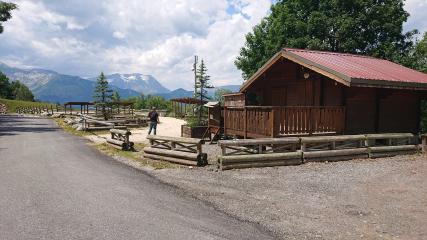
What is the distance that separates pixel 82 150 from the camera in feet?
56.5

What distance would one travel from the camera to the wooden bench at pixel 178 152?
12.6 metres

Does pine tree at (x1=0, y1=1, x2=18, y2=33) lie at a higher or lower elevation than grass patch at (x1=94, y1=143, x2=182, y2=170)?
higher

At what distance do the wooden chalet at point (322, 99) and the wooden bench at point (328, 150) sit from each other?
852mm

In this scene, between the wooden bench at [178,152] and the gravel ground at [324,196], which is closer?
the gravel ground at [324,196]

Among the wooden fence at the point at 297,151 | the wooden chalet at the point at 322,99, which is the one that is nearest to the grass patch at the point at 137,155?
the wooden fence at the point at 297,151

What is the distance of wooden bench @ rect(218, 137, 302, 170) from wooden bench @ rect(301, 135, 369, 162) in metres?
0.42

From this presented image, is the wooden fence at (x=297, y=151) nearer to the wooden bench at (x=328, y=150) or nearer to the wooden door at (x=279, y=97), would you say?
the wooden bench at (x=328, y=150)

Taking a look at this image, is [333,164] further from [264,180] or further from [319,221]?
[319,221]

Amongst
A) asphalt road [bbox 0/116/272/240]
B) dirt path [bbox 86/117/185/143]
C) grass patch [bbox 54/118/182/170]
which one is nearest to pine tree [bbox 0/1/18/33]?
dirt path [bbox 86/117/185/143]

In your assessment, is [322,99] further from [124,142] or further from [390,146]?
[124,142]

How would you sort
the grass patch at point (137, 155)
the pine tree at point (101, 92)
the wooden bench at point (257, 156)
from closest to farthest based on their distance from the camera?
the wooden bench at point (257, 156) → the grass patch at point (137, 155) → the pine tree at point (101, 92)

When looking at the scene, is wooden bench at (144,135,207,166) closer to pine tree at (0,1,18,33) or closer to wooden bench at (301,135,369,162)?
wooden bench at (301,135,369,162)

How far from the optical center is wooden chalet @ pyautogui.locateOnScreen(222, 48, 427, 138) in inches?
562

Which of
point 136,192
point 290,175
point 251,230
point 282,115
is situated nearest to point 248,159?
point 290,175
